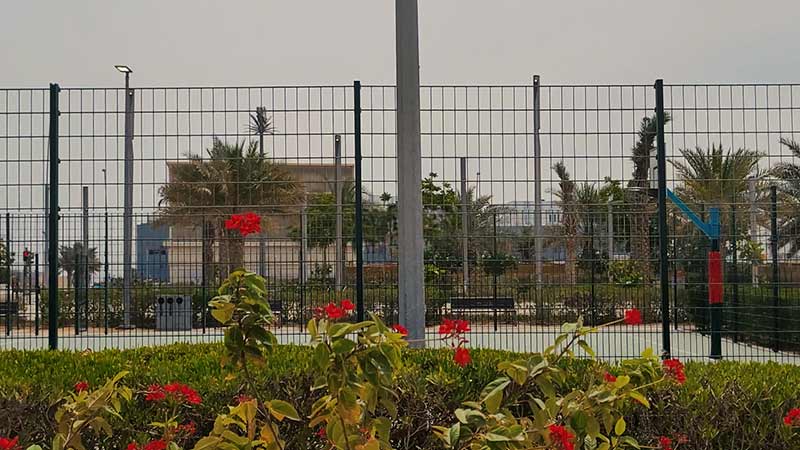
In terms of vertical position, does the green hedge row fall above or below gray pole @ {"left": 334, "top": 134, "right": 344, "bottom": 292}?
below

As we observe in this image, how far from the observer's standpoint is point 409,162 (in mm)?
7137

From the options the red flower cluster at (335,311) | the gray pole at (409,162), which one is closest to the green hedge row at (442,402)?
the red flower cluster at (335,311)

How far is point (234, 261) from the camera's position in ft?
29.1

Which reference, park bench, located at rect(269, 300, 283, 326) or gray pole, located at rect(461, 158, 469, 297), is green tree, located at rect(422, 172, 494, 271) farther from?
park bench, located at rect(269, 300, 283, 326)

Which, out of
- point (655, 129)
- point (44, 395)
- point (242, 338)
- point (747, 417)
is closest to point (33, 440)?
point (44, 395)

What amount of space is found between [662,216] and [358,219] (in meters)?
2.97

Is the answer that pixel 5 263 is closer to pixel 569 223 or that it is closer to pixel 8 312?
pixel 8 312

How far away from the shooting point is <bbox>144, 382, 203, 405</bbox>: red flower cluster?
389cm

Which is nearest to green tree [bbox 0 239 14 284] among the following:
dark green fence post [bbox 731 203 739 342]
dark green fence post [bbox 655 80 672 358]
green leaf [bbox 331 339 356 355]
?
dark green fence post [bbox 655 80 672 358]

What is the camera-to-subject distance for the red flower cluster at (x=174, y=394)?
3893 millimetres

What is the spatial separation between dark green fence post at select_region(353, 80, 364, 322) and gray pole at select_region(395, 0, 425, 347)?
0.84 metres

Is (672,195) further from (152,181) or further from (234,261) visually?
(152,181)

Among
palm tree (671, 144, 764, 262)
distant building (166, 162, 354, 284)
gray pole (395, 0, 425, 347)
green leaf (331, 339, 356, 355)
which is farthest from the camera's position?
palm tree (671, 144, 764, 262)

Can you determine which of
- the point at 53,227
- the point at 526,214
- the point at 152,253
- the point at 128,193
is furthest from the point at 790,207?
the point at 53,227
